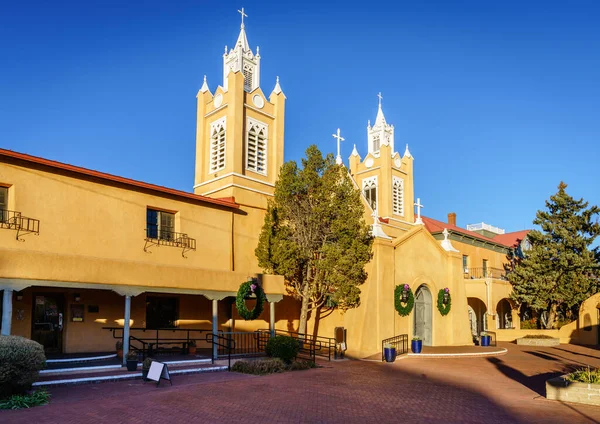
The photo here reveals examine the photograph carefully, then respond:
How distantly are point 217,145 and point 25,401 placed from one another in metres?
18.9

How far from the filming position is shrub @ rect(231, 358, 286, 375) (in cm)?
1702

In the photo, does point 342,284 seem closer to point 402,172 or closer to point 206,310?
point 206,310

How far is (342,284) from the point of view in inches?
917

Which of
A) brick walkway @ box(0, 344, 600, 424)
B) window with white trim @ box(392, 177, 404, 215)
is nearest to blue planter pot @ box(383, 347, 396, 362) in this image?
brick walkway @ box(0, 344, 600, 424)

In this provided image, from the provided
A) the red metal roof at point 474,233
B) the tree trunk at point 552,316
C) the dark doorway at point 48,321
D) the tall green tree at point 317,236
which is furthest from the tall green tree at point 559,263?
the dark doorway at point 48,321

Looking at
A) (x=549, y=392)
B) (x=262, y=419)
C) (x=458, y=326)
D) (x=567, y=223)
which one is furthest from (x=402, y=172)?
(x=262, y=419)

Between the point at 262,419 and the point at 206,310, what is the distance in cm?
1274

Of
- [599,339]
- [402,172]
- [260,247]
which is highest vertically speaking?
[402,172]

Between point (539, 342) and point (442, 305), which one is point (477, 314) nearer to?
point (539, 342)

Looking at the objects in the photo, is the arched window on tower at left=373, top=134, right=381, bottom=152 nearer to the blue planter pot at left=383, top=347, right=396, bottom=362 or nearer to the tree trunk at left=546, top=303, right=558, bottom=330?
the tree trunk at left=546, top=303, right=558, bottom=330

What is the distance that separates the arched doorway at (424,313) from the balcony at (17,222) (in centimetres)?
1818

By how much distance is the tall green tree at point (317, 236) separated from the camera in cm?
→ 2345

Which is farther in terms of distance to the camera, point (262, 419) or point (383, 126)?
point (383, 126)

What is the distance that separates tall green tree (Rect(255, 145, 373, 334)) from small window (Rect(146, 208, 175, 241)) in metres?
4.21
